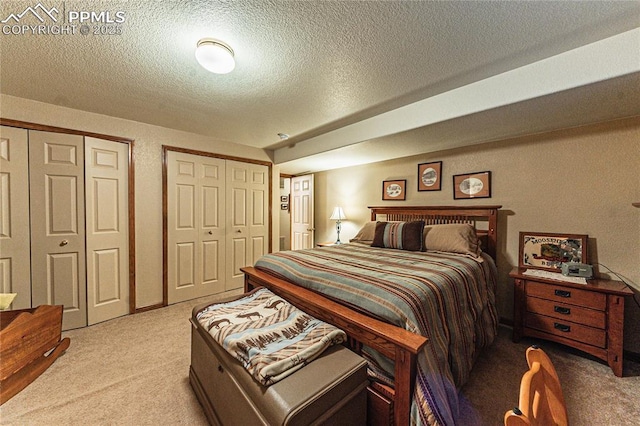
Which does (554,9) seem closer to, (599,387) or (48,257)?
(599,387)

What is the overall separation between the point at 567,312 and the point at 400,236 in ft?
4.88

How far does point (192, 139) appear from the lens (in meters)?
3.29

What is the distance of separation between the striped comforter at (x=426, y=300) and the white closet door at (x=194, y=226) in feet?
4.98

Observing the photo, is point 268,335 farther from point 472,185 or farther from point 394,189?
point 394,189

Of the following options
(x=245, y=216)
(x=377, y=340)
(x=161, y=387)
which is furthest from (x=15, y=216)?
(x=377, y=340)

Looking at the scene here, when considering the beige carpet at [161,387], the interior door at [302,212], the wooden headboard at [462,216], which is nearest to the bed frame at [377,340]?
the beige carpet at [161,387]

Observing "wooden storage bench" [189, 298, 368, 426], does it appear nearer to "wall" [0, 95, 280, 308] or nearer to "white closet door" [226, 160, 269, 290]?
A: "wall" [0, 95, 280, 308]

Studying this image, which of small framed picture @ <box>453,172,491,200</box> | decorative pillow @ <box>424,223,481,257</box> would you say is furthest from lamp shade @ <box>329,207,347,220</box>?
small framed picture @ <box>453,172,491,200</box>

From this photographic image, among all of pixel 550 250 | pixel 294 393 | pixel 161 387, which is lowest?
pixel 161 387

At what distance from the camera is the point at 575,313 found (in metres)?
2.00

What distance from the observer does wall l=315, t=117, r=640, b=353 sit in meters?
2.08

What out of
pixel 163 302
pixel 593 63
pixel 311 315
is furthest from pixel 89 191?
pixel 593 63

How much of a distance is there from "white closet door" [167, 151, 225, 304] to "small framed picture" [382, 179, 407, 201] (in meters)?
2.44

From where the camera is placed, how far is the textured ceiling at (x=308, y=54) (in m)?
1.27
